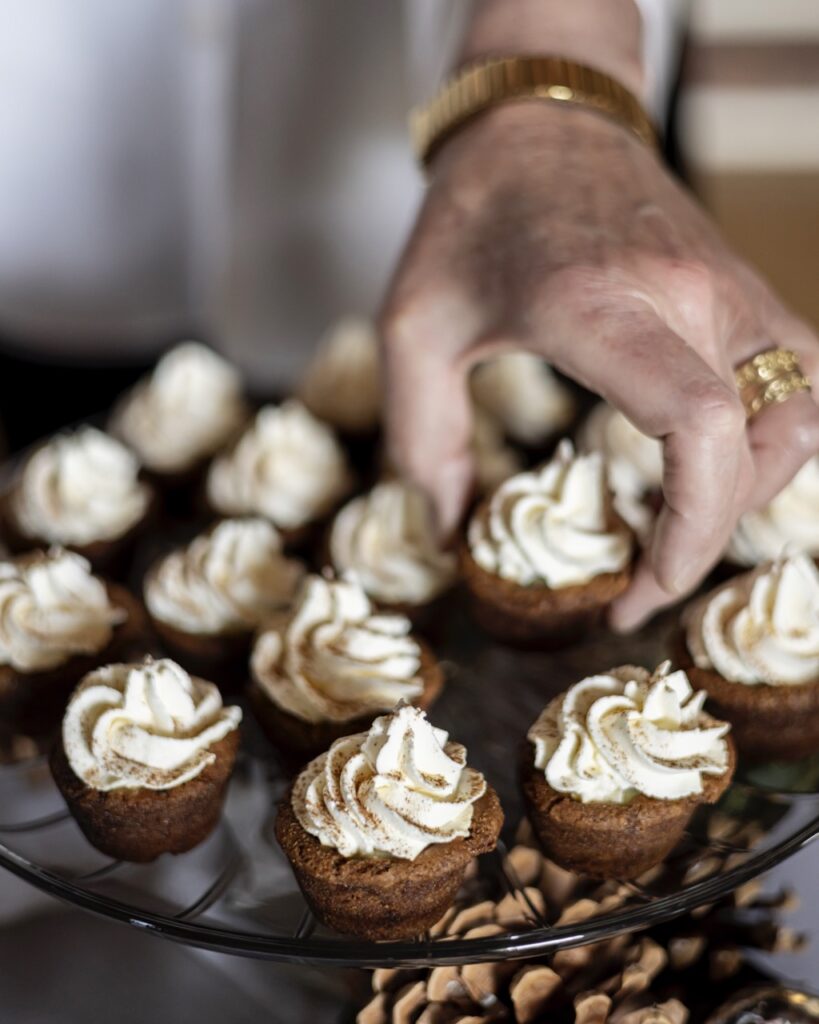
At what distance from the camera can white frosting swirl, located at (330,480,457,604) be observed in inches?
87.1

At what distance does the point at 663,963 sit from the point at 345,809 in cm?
53

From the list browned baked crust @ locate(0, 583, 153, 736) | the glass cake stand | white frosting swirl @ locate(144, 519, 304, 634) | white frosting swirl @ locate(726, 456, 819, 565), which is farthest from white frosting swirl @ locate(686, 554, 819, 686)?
browned baked crust @ locate(0, 583, 153, 736)

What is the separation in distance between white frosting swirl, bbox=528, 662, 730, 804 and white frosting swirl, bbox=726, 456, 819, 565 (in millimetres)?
545

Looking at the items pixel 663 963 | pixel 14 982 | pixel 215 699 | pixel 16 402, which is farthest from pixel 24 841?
pixel 16 402

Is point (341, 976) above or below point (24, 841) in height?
below

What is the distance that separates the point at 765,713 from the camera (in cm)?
186

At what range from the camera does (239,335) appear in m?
3.58

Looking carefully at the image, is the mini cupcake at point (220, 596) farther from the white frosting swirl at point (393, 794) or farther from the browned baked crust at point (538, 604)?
the white frosting swirl at point (393, 794)

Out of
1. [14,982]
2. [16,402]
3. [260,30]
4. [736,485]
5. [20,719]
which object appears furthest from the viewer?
[16,402]

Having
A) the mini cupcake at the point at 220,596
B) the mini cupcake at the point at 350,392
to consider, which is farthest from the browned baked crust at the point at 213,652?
the mini cupcake at the point at 350,392

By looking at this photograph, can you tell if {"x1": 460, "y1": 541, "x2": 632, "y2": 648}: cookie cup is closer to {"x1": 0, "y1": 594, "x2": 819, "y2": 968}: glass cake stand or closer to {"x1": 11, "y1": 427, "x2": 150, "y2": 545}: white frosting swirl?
{"x1": 0, "y1": 594, "x2": 819, "y2": 968}: glass cake stand

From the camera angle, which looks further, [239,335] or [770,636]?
[239,335]

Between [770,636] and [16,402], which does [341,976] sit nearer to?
[770,636]

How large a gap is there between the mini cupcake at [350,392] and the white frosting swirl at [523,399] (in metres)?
0.25
